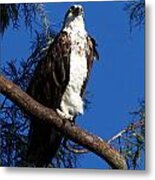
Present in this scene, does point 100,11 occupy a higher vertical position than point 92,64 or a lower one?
higher

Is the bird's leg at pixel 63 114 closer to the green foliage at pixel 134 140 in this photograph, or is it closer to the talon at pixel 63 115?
the talon at pixel 63 115

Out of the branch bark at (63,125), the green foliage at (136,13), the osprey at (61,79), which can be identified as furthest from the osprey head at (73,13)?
the branch bark at (63,125)

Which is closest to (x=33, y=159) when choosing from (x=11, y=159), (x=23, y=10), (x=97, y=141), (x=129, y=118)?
(x=11, y=159)

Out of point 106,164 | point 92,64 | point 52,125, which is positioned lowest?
point 106,164

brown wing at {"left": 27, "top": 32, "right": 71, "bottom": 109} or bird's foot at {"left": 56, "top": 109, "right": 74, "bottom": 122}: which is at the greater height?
brown wing at {"left": 27, "top": 32, "right": 71, "bottom": 109}

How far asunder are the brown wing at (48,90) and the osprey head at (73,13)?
0.05m

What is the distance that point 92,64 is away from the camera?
1847 millimetres

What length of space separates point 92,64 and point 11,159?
442 millimetres

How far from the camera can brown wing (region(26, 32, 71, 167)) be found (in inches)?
73.9

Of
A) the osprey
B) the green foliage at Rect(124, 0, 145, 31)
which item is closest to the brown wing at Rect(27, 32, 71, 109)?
the osprey

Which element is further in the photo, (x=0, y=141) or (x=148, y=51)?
(x=0, y=141)

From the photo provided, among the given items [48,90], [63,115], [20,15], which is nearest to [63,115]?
[63,115]

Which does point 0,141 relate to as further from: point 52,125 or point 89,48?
point 89,48

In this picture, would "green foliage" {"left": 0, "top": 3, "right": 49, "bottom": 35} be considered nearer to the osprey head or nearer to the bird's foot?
the osprey head
